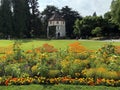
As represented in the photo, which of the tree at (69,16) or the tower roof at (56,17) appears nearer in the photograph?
the tree at (69,16)

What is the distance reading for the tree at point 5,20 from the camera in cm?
7762

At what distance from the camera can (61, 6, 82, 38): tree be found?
4387 inches

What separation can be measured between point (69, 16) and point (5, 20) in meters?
38.7

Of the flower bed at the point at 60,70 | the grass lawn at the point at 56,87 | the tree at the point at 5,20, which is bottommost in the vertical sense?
the grass lawn at the point at 56,87

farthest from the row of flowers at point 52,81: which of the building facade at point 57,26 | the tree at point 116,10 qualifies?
the building facade at point 57,26

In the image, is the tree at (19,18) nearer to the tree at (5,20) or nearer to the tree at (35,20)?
the tree at (5,20)

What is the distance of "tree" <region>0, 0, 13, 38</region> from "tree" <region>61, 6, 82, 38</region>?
112 ft

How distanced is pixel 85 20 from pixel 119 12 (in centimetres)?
2285

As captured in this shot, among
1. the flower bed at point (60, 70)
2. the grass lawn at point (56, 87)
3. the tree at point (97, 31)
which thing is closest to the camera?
the grass lawn at point (56, 87)

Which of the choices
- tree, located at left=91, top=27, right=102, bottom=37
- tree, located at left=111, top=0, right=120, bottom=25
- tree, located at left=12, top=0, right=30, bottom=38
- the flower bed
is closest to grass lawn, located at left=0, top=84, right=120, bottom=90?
the flower bed

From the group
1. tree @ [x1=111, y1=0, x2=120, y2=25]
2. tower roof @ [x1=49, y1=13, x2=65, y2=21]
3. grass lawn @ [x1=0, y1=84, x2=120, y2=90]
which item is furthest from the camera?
tower roof @ [x1=49, y1=13, x2=65, y2=21]

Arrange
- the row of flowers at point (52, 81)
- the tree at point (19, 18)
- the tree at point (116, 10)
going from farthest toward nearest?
the tree at point (19, 18) → the tree at point (116, 10) → the row of flowers at point (52, 81)

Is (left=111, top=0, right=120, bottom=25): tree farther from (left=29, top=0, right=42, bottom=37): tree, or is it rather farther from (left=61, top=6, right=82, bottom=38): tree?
(left=61, top=6, right=82, bottom=38): tree

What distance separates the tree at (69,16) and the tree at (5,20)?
33992mm
